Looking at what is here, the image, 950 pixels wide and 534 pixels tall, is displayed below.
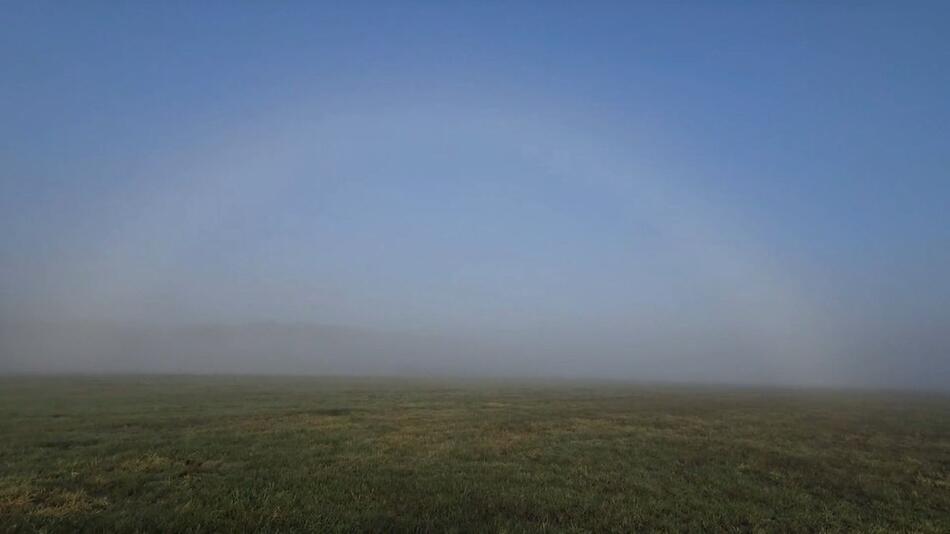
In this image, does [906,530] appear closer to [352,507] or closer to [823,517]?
[823,517]

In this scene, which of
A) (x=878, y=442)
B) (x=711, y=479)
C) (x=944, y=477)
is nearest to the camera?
(x=711, y=479)

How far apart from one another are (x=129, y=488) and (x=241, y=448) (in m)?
7.05

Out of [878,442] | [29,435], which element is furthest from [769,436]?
[29,435]

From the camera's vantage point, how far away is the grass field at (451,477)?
1130 centimetres

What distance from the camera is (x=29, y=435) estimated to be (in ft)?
72.2

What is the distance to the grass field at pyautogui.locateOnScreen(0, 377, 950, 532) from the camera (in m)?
11.3

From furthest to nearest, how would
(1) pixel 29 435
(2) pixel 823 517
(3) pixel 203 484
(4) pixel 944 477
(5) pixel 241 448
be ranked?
(1) pixel 29 435 < (5) pixel 241 448 < (4) pixel 944 477 < (3) pixel 203 484 < (2) pixel 823 517

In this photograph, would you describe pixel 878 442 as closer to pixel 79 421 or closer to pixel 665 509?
pixel 665 509

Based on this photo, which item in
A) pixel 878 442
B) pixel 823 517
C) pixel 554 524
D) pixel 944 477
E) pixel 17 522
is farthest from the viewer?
pixel 878 442

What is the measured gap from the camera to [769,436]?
2766cm

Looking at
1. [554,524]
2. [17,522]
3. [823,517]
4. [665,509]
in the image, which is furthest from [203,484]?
[823,517]

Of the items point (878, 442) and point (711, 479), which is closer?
point (711, 479)

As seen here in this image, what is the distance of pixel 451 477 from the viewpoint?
1552 cm

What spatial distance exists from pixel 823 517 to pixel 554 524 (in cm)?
766
